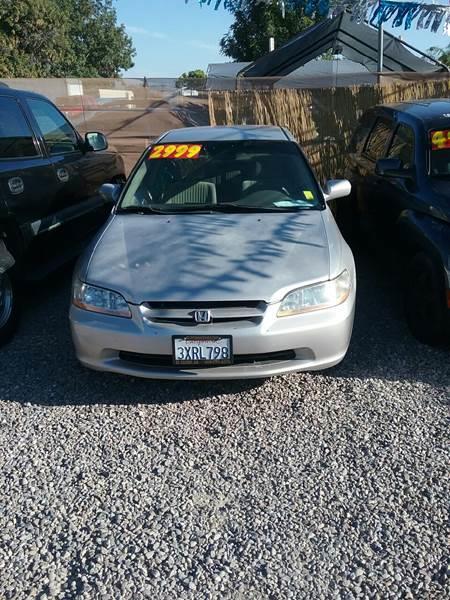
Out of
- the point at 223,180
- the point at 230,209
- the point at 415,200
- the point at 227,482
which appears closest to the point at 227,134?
the point at 223,180

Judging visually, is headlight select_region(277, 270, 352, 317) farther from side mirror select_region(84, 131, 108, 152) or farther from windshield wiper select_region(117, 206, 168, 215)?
side mirror select_region(84, 131, 108, 152)

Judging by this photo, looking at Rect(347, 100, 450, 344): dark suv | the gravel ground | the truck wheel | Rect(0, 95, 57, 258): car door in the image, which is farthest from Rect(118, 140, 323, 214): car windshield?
the gravel ground

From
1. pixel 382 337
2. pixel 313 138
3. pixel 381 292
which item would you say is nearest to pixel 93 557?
pixel 382 337

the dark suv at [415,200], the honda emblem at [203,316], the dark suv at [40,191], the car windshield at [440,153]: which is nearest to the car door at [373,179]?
the dark suv at [415,200]

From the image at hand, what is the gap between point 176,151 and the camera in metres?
5.02

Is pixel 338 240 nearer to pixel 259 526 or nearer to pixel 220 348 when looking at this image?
pixel 220 348

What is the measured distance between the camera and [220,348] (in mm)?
3379

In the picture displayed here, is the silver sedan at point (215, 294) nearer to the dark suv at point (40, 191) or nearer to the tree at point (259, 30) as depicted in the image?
the dark suv at point (40, 191)

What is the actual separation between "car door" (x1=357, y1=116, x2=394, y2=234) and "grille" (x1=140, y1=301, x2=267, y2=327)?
2.75 metres

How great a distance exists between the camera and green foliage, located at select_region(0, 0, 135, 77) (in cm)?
3600

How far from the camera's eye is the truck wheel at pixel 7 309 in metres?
4.57

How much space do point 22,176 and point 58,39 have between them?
131 feet

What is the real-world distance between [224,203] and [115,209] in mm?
881

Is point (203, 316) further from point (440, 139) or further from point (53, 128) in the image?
point (53, 128)
